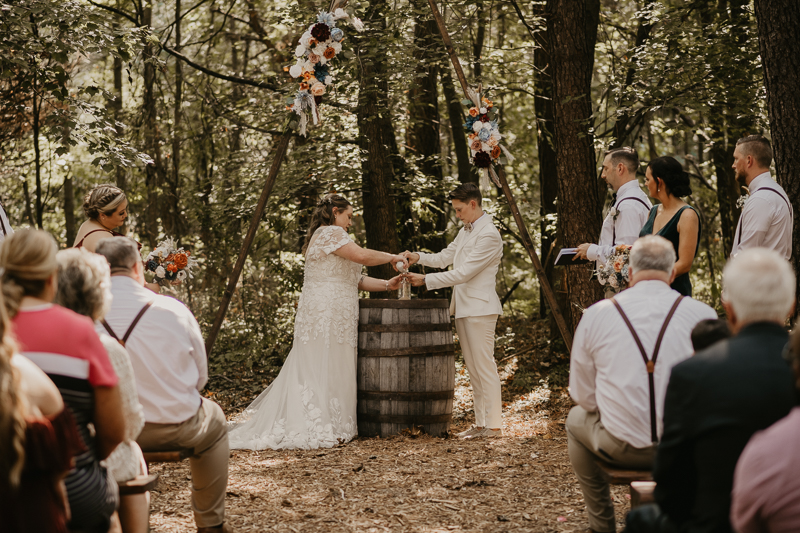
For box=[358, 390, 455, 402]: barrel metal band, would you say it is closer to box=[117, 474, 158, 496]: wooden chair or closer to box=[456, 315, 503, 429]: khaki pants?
box=[456, 315, 503, 429]: khaki pants

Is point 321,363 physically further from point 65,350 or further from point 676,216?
point 65,350

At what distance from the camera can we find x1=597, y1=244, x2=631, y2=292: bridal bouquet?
4.80 meters

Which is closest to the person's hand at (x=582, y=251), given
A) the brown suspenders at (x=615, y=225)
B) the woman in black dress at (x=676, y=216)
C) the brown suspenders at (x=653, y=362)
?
the brown suspenders at (x=615, y=225)

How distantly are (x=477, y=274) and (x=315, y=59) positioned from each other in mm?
2447

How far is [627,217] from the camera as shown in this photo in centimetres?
530

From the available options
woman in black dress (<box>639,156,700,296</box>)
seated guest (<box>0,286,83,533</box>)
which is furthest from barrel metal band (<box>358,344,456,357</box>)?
seated guest (<box>0,286,83,533</box>)

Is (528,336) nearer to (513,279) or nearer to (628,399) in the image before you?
(513,279)

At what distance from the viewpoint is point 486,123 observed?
666 cm

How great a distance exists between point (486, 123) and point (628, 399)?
405 cm

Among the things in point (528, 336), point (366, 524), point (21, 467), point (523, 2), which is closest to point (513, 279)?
point (528, 336)

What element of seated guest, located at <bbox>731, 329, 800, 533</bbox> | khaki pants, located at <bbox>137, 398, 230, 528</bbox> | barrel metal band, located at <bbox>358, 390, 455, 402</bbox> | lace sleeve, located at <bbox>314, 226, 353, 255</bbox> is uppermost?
lace sleeve, located at <bbox>314, 226, 353, 255</bbox>

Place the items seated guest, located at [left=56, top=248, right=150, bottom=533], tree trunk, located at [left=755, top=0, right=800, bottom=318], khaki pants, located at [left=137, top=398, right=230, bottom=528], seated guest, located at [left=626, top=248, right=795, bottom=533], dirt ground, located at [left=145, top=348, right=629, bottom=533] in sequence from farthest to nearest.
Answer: tree trunk, located at [left=755, top=0, right=800, bottom=318] → dirt ground, located at [left=145, top=348, right=629, bottom=533] → khaki pants, located at [left=137, top=398, right=230, bottom=528] → seated guest, located at [left=56, top=248, right=150, bottom=533] → seated guest, located at [left=626, top=248, right=795, bottom=533]

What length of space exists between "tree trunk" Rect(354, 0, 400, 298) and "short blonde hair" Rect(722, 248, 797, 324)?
21.5 feet

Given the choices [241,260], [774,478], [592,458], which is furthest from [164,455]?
[241,260]
